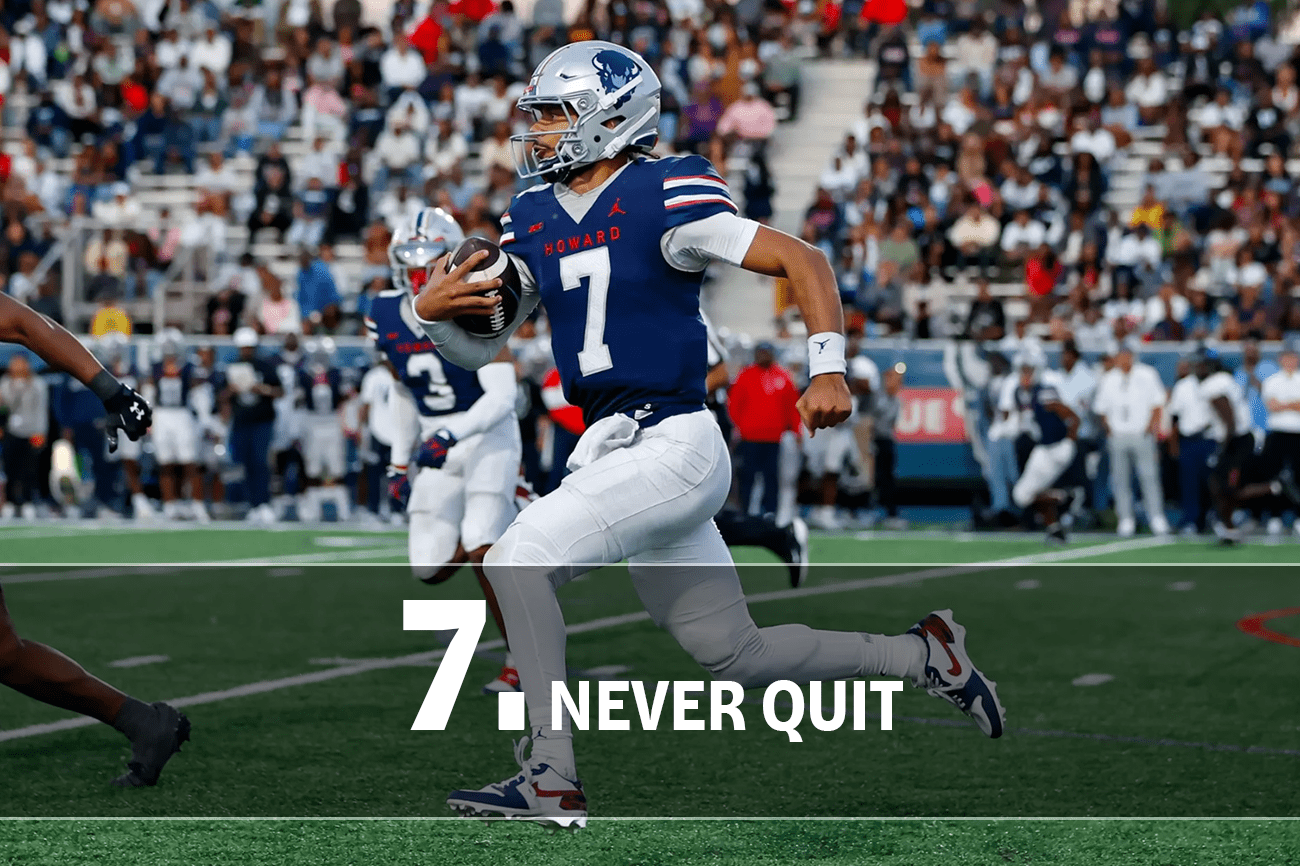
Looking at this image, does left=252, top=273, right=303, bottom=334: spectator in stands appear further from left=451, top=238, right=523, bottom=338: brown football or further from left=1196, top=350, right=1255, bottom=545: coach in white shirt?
left=451, top=238, right=523, bottom=338: brown football

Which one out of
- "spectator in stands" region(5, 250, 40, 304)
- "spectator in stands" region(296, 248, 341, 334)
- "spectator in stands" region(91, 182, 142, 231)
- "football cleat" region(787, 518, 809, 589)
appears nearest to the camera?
"football cleat" region(787, 518, 809, 589)

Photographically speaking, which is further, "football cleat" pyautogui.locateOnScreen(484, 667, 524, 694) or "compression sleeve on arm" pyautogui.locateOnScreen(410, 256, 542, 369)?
"football cleat" pyautogui.locateOnScreen(484, 667, 524, 694)

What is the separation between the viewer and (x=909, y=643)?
4.70 metres

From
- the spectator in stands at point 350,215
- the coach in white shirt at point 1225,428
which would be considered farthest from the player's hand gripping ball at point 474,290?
the spectator in stands at point 350,215

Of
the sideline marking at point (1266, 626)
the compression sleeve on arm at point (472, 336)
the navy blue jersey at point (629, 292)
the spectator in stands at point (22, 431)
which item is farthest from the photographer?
the spectator in stands at point (22, 431)

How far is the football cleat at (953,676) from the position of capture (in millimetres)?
4734

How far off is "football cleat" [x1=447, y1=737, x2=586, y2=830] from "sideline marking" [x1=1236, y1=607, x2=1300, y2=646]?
5374 mm

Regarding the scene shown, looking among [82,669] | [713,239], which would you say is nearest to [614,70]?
[713,239]

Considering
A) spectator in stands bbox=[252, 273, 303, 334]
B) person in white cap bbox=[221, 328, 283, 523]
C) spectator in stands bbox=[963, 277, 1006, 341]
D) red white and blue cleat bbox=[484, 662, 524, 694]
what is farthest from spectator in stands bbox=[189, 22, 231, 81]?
red white and blue cleat bbox=[484, 662, 524, 694]

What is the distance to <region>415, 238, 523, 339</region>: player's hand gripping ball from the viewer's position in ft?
14.3

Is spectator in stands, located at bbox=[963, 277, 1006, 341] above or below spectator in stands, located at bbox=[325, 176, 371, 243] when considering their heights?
below

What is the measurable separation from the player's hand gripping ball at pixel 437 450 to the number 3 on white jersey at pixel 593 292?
2.77 m

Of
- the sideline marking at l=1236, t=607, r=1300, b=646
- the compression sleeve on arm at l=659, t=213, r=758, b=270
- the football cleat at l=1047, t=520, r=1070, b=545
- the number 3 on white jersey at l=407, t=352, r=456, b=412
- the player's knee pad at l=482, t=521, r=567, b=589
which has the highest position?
the compression sleeve on arm at l=659, t=213, r=758, b=270

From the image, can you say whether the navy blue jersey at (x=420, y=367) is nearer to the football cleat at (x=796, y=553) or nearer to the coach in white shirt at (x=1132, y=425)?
the football cleat at (x=796, y=553)
